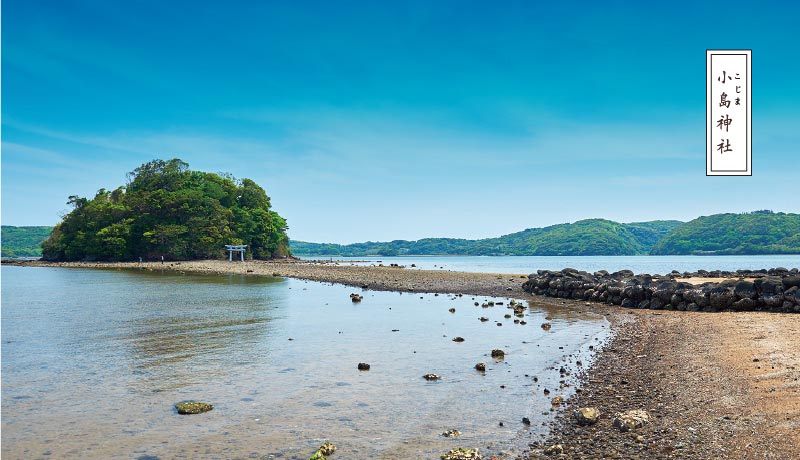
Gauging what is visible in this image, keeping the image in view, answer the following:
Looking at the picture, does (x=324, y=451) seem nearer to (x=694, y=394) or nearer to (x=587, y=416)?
(x=587, y=416)

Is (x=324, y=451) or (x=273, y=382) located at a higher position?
(x=324, y=451)

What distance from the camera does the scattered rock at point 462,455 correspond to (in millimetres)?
7555

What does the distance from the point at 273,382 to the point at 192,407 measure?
2.49 meters

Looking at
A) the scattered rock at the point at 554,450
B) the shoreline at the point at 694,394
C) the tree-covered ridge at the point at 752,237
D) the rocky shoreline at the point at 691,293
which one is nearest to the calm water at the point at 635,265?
→ the rocky shoreline at the point at 691,293

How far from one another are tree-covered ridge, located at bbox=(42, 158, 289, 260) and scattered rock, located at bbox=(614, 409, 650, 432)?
102 m

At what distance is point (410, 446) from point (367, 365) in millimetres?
5662

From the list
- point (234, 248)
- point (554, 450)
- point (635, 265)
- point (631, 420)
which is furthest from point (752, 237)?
point (554, 450)

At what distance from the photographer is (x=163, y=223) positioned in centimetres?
10394

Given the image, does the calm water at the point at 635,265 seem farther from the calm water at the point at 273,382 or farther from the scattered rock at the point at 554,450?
the scattered rock at the point at 554,450

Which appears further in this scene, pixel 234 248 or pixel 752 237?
pixel 752 237

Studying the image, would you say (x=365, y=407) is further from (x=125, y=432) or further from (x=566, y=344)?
(x=566, y=344)

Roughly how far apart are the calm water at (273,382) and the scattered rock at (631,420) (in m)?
1.33

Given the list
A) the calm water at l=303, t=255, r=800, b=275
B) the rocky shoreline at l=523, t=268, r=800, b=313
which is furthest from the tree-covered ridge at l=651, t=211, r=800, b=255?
the rocky shoreline at l=523, t=268, r=800, b=313

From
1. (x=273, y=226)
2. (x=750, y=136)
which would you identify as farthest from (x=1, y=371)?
(x=273, y=226)
